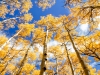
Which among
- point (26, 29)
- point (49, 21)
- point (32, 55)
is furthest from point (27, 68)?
point (49, 21)

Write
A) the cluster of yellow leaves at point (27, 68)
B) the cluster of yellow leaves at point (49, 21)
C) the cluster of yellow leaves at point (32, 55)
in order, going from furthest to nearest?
the cluster of yellow leaves at point (27, 68)
the cluster of yellow leaves at point (32, 55)
the cluster of yellow leaves at point (49, 21)

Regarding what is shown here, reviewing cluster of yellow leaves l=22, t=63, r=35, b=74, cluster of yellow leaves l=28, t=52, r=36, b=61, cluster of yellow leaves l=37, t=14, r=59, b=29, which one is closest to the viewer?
cluster of yellow leaves l=37, t=14, r=59, b=29

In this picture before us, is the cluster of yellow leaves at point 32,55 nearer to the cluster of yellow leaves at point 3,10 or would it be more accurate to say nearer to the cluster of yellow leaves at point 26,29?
the cluster of yellow leaves at point 26,29

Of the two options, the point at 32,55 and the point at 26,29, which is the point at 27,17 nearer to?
the point at 26,29

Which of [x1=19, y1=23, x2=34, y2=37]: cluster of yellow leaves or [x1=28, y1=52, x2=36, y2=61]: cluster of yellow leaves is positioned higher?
[x1=19, y1=23, x2=34, y2=37]: cluster of yellow leaves

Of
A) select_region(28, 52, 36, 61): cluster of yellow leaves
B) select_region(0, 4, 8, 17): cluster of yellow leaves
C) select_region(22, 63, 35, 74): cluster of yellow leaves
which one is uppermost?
select_region(0, 4, 8, 17): cluster of yellow leaves

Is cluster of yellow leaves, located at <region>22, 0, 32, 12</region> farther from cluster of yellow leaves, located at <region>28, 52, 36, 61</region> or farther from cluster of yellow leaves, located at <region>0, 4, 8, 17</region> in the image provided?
cluster of yellow leaves, located at <region>28, 52, 36, 61</region>

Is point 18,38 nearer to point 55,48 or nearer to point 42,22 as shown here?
point 42,22

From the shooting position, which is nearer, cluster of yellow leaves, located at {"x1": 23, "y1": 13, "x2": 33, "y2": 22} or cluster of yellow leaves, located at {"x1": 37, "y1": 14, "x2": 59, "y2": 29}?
cluster of yellow leaves, located at {"x1": 37, "y1": 14, "x2": 59, "y2": 29}

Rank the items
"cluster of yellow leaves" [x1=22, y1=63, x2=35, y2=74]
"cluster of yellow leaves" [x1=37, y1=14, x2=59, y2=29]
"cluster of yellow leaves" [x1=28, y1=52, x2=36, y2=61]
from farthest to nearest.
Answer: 1. "cluster of yellow leaves" [x1=22, y1=63, x2=35, y2=74]
2. "cluster of yellow leaves" [x1=28, y1=52, x2=36, y2=61]
3. "cluster of yellow leaves" [x1=37, y1=14, x2=59, y2=29]

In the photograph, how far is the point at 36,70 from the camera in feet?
50.5

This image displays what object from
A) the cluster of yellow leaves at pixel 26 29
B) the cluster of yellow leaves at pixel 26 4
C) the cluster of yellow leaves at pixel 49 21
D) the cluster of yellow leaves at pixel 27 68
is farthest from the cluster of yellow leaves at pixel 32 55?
the cluster of yellow leaves at pixel 26 4

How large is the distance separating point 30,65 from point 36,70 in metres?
0.91

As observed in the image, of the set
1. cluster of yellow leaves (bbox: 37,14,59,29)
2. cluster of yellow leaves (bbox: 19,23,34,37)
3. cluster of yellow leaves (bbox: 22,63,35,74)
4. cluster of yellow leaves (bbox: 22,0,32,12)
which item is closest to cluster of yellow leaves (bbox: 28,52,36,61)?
cluster of yellow leaves (bbox: 22,63,35,74)
